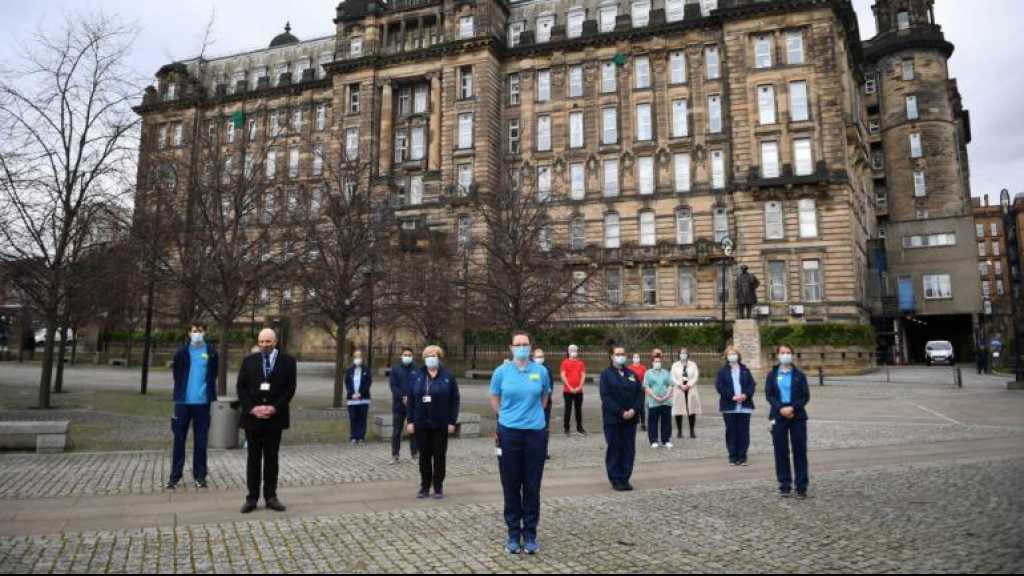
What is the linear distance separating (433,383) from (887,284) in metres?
62.2

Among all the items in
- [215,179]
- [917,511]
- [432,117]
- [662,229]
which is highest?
[432,117]

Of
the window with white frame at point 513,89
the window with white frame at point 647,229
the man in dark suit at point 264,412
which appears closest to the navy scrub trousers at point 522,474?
the man in dark suit at point 264,412

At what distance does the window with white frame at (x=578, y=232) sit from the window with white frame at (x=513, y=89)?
464 inches

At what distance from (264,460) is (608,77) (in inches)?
2032

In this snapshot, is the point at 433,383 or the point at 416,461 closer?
the point at 433,383

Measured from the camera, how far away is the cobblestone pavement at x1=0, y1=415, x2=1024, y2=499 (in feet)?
30.8

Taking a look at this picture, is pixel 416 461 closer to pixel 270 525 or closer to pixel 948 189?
pixel 270 525

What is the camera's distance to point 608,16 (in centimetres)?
5641

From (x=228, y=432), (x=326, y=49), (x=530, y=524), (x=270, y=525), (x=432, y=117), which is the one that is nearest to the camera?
(x=530, y=524)

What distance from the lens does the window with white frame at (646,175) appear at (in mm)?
52487

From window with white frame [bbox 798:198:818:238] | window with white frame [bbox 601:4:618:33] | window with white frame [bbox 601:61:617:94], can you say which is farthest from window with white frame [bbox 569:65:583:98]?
window with white frame [bbox 798:198:818:238]

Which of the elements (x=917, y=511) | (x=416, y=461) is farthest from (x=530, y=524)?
(x=416, y=461)

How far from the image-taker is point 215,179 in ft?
66.2

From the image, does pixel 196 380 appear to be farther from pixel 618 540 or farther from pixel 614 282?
pixel 614 282
